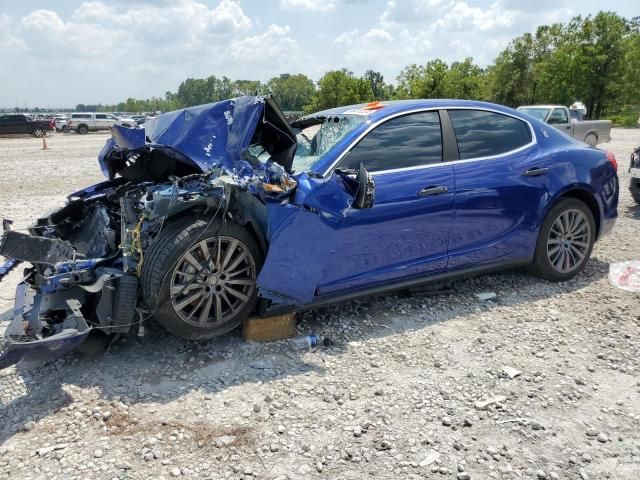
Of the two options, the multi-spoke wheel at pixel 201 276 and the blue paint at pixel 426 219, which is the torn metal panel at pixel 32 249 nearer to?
the multi-spoke wheel at pixel 201 276

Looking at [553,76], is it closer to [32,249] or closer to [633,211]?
[633,211]

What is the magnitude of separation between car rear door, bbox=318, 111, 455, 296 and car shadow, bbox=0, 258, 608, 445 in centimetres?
38

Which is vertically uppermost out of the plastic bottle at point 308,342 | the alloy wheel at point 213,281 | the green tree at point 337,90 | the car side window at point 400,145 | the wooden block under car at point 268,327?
the green tree at point 337,90

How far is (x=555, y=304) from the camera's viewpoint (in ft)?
14.7

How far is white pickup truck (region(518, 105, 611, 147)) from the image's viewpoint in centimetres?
1655

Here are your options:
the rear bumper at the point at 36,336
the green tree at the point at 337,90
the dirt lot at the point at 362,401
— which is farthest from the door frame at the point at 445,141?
the green tree at the point at 337,90

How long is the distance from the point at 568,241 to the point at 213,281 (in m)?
3.38

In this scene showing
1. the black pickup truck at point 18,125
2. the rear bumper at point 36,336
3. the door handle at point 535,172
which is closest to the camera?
the rear bumper at point 36,336

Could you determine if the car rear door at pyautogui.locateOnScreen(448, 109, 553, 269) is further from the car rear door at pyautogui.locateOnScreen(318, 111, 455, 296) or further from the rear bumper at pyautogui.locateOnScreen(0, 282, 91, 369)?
the rear bumper at pyautogui.locateOnScreen(0, 282, 91, 369)

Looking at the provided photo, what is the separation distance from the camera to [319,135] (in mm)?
4391

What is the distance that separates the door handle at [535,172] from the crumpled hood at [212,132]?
2088mm

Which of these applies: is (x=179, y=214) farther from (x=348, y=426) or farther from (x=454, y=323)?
(x=454, y=323)

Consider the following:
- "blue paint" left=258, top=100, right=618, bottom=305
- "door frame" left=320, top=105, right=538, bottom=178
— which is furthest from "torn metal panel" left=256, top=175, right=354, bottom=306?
"door frame" left=320, top=105, right=538, bottom=178

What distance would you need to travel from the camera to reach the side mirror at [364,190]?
11.5 ft
